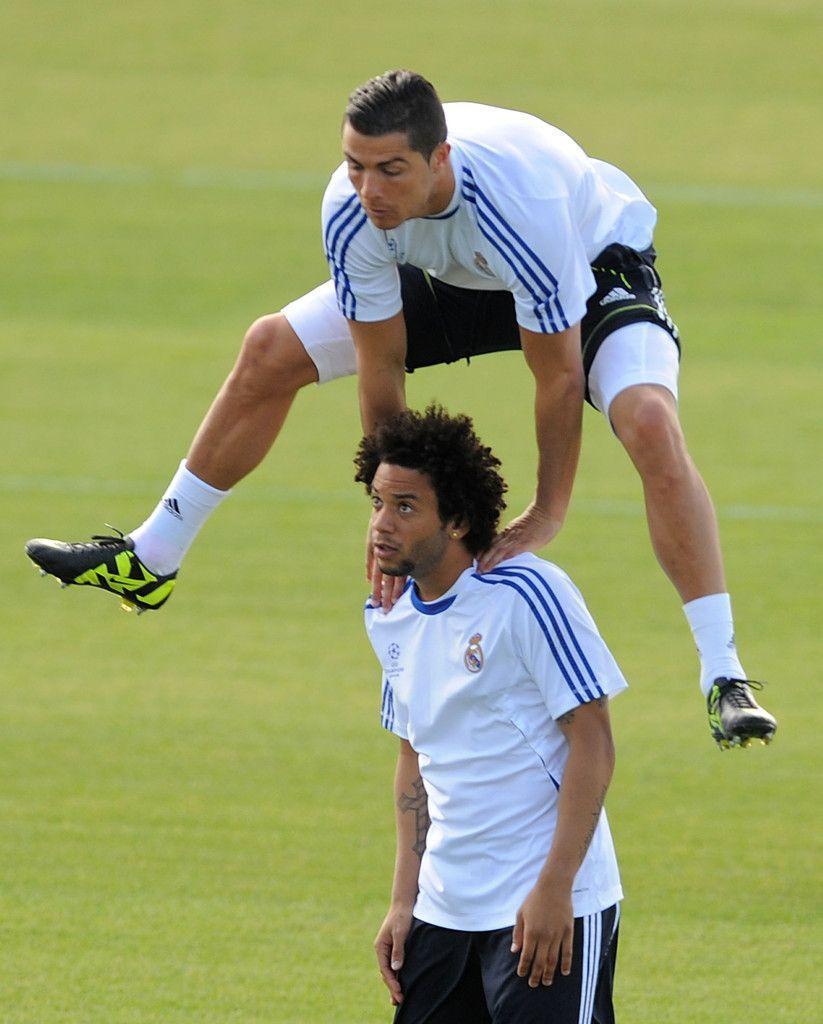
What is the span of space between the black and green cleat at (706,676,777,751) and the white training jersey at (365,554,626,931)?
1.64ft

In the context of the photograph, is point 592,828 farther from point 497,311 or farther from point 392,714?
point 497,311

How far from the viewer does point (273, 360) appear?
522 cm

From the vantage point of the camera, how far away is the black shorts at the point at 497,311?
4840 millimetres

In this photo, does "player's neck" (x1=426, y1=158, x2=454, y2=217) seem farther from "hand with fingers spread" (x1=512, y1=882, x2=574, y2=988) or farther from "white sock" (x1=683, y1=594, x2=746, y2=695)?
"hand with fingers spread" (x1=512, y1=882, x2=574, y2=988)

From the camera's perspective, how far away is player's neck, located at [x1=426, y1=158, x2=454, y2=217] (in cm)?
441

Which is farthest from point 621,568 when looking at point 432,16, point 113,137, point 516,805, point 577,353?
point 432,16

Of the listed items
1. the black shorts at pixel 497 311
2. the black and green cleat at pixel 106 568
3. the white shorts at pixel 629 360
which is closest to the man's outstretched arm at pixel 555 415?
the white shorts at pixel 629 360

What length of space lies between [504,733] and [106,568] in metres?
1.72

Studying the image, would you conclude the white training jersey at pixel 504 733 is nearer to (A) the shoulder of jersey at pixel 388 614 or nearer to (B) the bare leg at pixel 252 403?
(A) the shoulder of jersey at pixel 388 614

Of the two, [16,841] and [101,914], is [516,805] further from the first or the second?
[16,841]

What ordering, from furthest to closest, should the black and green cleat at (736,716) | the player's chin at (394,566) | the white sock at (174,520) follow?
the white sock at (174,520), the black and green cleat at (736,716), the player's chin at (394,566)

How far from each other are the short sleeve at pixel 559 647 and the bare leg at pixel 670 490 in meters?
0.76

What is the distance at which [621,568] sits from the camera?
33.1 ft

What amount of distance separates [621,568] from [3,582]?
317cm
